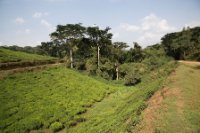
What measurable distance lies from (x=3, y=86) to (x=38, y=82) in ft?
14.1

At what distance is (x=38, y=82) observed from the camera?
76.0 ft

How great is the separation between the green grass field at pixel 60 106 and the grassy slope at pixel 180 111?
1367 mm

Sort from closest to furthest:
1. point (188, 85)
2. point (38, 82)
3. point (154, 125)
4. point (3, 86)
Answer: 1. point (154, 125)
2. point (188, 85)
3. point (3, 86)
4. point (38, 82)

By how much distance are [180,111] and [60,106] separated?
11663mm

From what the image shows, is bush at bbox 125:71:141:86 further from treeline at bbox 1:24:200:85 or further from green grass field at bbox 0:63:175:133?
green grass field at bbox 0:63:175:133

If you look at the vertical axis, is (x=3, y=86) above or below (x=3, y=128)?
above

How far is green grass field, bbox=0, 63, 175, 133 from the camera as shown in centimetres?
1366

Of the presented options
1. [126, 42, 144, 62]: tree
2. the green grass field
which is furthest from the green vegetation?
[126, 42, 144, 62]: tree

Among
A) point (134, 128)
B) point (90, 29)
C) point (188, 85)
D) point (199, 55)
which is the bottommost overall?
point (134, 128)

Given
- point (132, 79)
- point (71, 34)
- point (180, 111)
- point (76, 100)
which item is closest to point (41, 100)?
point (76, 100)

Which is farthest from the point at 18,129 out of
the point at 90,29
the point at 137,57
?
the point at 137,57

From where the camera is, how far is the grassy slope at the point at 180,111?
8.32 meters

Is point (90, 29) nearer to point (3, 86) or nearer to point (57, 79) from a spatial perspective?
point (57, 79)

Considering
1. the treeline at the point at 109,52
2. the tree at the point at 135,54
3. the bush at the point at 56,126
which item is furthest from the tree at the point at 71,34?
the bush at the point at 56,126
